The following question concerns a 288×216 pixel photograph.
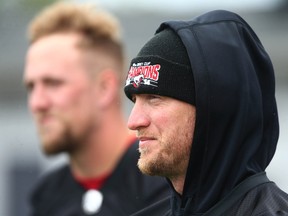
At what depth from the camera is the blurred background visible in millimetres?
11094

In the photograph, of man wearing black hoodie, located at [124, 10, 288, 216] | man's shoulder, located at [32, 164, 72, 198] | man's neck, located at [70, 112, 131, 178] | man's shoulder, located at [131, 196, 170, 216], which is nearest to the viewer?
man wearing black hoodie, located at [124, 10, 288, 216]

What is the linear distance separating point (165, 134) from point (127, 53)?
9153 millimetres

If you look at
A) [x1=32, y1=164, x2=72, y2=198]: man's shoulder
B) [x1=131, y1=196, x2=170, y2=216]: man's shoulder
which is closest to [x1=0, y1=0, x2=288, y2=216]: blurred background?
[x1=32, y1=164, x2=72, y2=198]: man's shoulder

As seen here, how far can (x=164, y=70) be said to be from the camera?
3.76 metres

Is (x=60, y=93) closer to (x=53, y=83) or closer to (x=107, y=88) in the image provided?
(x=53, y=83)

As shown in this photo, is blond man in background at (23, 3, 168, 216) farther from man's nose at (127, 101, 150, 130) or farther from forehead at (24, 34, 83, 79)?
man's nose at (127, 101, 150, 130)

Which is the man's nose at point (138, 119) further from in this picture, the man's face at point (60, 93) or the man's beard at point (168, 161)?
the man's face at point (60, 93)

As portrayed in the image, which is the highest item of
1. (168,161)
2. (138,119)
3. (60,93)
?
(138,119)

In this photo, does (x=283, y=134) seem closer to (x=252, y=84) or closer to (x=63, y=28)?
(x=63, y=28)

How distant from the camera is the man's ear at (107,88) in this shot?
22.5 ft

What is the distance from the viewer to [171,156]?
145 inches

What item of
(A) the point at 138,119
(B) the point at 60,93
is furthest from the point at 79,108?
(A) the point at 138,119

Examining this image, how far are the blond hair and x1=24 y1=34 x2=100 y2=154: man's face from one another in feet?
0.25

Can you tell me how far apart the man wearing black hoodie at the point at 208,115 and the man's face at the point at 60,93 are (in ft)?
9.35
